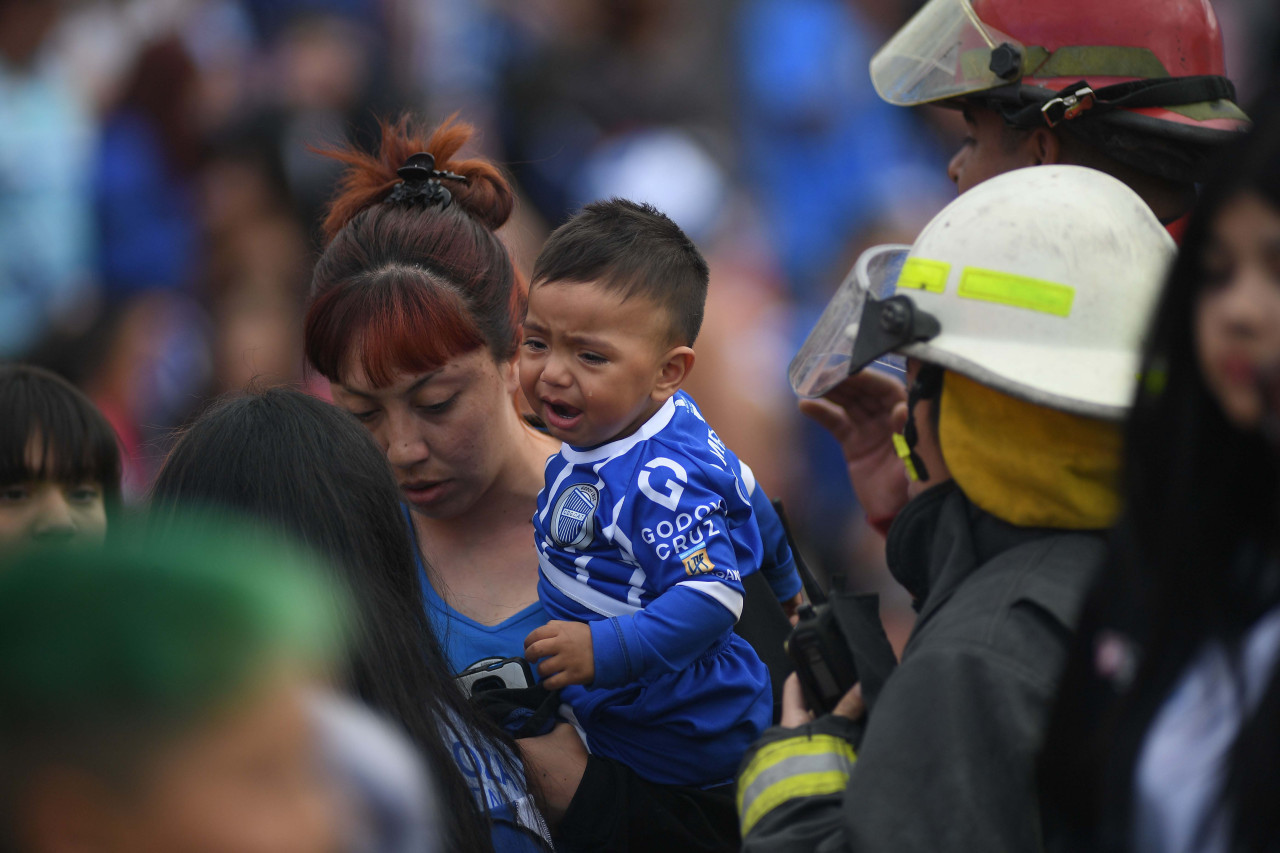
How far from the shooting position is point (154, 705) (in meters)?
0.83

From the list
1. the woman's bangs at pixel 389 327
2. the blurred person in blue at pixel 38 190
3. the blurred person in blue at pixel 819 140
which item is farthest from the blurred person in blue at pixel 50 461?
the blurred person in blue at pixel 819 140

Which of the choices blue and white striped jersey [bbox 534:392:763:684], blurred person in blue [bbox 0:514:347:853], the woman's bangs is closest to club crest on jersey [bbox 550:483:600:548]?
blue and white striped jersey [bbox 534:392:763:684]

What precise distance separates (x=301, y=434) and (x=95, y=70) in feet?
18.5

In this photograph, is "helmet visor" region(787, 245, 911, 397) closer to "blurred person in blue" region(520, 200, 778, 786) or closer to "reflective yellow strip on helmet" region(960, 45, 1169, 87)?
"blurred person in blue" region(520, 200, 778, 786)

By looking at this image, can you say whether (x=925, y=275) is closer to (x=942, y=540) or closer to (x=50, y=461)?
(x=942, y=540)

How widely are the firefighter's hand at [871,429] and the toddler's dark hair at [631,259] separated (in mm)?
341

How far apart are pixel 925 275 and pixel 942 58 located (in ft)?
3.25

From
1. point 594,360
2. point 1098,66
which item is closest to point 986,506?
point 594,360

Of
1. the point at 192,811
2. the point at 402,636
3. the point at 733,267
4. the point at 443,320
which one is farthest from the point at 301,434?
the point at 733,267

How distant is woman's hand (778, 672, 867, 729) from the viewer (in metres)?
1.88

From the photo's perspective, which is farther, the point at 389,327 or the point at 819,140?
the point at 819,140

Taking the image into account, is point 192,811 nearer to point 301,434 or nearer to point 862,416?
point 301,434

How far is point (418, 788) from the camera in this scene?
37.4 inches

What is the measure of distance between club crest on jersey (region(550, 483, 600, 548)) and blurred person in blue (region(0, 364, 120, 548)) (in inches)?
44.2
